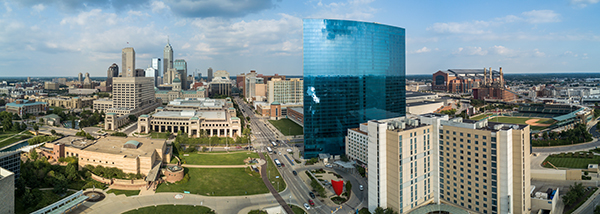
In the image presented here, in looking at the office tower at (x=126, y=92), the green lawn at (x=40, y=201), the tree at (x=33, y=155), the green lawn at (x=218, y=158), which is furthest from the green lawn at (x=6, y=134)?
the green lawn at (x=218, y=158)

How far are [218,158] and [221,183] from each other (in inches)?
761

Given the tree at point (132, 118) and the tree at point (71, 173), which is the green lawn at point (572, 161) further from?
the tree at point (132, 118)

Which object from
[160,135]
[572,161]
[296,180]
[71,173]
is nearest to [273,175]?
[296,180]

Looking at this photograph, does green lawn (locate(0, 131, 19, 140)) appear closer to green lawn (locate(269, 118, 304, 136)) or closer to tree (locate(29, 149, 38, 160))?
tree (locate(29, 149, 38, 160))

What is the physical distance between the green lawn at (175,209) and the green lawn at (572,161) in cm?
8241

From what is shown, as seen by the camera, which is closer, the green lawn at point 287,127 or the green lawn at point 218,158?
the green lawn at point 218,158

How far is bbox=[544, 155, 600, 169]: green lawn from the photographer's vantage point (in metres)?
80.6

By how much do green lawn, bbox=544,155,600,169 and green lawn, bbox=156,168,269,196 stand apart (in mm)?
72728

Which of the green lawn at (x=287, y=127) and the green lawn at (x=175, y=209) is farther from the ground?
the green lawn at (x=287, y=127)

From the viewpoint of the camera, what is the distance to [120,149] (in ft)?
252

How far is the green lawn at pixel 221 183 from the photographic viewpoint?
6556cm

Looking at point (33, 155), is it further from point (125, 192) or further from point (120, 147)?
point (125, 192)

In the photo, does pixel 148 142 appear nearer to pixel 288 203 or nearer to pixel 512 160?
pixel 288 203

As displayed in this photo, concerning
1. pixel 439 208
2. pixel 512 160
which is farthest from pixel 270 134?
pixel 512 160
